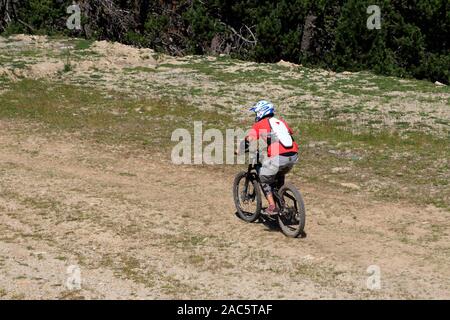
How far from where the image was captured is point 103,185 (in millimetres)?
14539

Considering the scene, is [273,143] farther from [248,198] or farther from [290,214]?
[248,198]

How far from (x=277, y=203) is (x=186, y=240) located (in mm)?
1496

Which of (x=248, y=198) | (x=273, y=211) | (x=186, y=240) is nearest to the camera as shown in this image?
(x=186, y=240)

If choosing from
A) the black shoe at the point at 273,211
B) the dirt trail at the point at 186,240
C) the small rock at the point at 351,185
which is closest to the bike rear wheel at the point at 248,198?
the dirt trail at the point at 186,240

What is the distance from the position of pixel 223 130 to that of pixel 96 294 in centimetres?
926

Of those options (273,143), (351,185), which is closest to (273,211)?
(273,143)

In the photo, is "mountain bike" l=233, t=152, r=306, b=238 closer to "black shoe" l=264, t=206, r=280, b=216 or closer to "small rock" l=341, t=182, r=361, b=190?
"black shoe" l=264, t=206, r=280, b=216

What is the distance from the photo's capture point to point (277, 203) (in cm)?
1193

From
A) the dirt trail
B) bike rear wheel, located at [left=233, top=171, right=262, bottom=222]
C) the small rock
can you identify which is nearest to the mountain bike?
bike rear wheel, located at [left=233, top=171, right=262, bottom=222]

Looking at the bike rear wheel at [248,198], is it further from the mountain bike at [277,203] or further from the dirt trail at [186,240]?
the dirt trail at [186,240]

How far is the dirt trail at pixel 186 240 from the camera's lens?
32.6ft

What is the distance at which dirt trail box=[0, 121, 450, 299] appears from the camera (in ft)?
32.6
